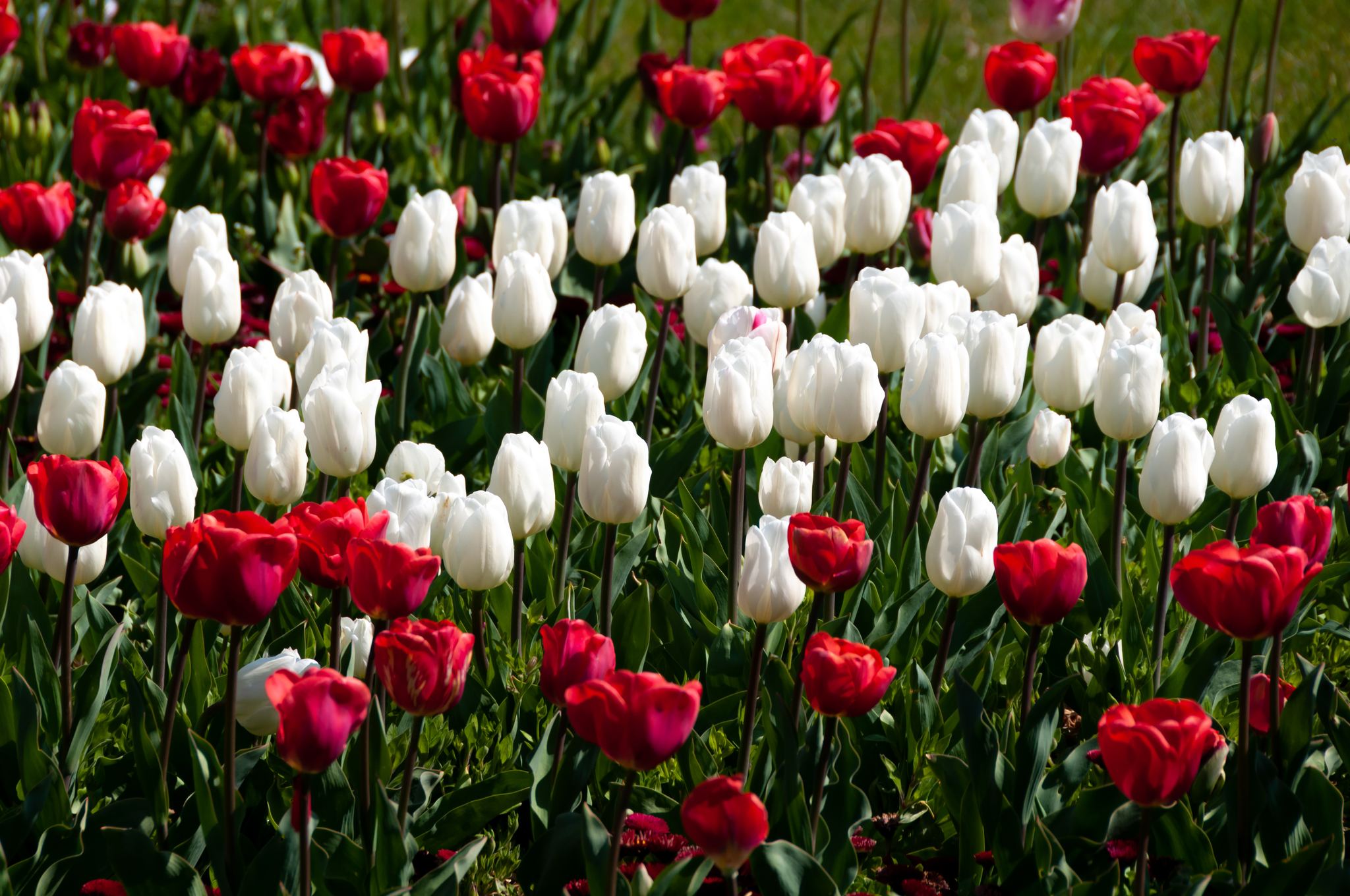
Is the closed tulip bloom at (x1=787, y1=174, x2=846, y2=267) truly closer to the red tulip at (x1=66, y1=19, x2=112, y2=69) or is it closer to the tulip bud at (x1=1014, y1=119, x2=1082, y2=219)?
the tulip bud at (x1=1014, y1=119, x2=1082, y2=219)

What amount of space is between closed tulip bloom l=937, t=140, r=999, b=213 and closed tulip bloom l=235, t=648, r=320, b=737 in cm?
201

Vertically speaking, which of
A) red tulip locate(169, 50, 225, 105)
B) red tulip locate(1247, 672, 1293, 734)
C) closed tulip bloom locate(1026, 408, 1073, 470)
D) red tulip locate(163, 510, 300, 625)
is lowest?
red tulip locate(169, 50, 225, 105)

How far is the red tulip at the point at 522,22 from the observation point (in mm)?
4645

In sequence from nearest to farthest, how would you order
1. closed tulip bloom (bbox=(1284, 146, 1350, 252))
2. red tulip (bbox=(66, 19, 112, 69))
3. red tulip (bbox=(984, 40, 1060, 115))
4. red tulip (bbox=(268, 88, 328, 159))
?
closed tulip bloom (bbox=(1284, 146, 1350, 252)) → red tulip (bbox=(984, 40, 1060, 115)) → red tulip (bbox=(268, 88, 328, 159)) → red tulip (bbox=(66, 19, 112, 69))

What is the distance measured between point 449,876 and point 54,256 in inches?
132

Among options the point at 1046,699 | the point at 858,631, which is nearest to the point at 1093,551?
the point at 858,631

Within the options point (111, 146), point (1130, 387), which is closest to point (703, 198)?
point (1130, 387)

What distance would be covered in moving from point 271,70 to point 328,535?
321cm

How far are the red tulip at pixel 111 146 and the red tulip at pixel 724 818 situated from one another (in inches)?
102

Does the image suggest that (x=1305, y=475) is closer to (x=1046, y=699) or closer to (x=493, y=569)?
(x=1046, y=699)

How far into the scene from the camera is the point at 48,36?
6.62 m

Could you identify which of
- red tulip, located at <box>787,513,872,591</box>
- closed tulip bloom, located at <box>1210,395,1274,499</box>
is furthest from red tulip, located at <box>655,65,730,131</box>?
red tulip, located at <box>787,513,872,591</box>

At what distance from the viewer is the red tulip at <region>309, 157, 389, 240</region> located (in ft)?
10.6

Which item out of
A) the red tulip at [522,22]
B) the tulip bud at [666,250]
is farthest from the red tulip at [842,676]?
the red tulip at [522,22]
